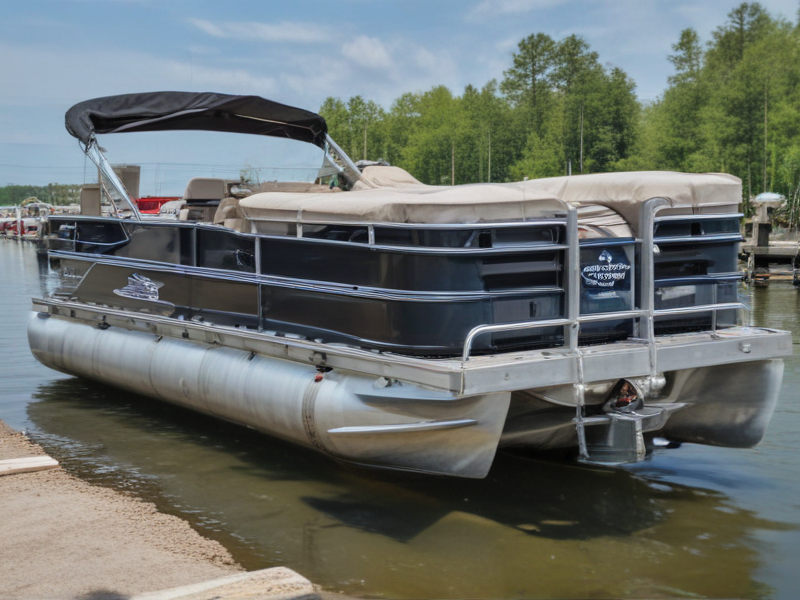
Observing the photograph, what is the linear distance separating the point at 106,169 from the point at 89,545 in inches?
195

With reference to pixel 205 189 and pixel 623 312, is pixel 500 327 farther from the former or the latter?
pixel 205 189

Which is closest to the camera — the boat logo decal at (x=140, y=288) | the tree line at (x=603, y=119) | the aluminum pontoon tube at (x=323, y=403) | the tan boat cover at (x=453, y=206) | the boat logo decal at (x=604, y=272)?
the aluminum pontoon tube at (x=323, y=403)

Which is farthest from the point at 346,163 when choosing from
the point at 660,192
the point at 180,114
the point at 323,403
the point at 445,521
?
the point at 445,521

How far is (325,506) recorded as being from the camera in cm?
590

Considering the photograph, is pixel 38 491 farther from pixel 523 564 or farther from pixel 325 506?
pixel 523 564

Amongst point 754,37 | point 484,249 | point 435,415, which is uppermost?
point 754,37

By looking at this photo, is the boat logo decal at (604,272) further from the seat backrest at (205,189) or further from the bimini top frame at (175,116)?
the seat backrest at (205,189)

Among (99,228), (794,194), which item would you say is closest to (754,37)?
A: (794,194)

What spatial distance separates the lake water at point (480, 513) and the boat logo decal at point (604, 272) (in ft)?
4.90

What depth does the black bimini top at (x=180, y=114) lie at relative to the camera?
8.97 m

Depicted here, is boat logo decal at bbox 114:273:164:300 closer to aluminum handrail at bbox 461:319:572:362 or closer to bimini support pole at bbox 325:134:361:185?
bimini support pole at bbox 325:134:361:185

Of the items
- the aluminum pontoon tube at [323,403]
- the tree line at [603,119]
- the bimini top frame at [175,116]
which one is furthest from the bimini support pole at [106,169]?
the tree line at [603,119]

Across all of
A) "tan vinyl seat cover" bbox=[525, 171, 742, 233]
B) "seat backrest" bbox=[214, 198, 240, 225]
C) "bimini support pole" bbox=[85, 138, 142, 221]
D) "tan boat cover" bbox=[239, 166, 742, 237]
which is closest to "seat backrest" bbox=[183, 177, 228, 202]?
"bimini support pole" bbox=[85, 138, 142, 221]

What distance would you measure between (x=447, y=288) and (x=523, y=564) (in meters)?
1.65
